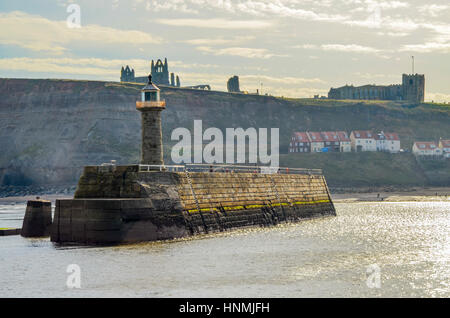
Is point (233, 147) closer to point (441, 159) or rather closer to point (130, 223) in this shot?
point (441, 159)

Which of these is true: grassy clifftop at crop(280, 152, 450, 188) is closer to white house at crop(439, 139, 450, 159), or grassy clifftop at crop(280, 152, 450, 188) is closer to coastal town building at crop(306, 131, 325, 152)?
white house at crop(439, 139, 450, 159)

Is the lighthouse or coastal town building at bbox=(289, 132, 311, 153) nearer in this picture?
the lighthouse

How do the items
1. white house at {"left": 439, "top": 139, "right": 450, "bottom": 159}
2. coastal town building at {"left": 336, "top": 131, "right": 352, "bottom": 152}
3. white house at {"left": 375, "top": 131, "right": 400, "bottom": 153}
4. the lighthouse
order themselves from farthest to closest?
white house at {"left": 375, "top": 131, "right": 400, "bottom": 153} < white house at {"left": 439, "top": 139, "right": 450, "bottom": 159} < coastal town building at {"left": 336, "top": 131, "right": 352, "bottom": 152} < the lighthouse

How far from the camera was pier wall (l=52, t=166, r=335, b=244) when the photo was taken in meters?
36.7

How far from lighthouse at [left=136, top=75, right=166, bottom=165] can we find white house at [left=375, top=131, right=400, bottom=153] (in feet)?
403

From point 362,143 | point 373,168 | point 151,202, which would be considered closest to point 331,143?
point 362,143

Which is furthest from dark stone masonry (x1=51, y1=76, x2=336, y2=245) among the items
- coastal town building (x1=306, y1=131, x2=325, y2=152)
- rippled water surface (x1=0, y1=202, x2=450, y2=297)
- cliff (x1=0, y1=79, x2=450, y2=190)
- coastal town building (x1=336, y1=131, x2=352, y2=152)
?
coastal town building (x1=336, y1=131, x2=352, y2=152)

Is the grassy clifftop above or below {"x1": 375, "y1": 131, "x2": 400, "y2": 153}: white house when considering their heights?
below

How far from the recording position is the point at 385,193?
121 metres

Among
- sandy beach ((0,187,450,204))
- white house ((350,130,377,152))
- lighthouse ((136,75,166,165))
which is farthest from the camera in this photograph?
white house ((350,130,377,152))

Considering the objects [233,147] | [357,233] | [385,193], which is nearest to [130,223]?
[357,233]

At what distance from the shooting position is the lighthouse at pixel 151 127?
44.3 meters

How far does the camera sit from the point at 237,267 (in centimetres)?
3241
